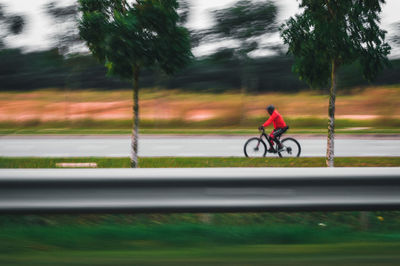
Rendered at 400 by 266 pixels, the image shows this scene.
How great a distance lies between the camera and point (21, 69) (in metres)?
27.6

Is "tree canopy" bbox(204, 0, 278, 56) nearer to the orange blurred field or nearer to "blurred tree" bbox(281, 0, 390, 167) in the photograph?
"blurred tree" bbox(281, 0, 390, 167)

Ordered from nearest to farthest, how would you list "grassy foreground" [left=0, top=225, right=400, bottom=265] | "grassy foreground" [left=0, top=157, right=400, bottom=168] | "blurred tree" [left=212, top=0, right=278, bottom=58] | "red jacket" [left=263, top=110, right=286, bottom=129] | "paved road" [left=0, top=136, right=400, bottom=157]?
"grassy foreground" [left=0, top=225, right=400, bottom=265] → "grassy foreground" [left=0, top=157, right=400, bottom=168] → "red jacket" [left=263, top=110, right=286, bottom=129] → "paved road" [left=0, top=136, right=400, bottom=157] → "blurred tree" [left=212, top=0, right=278, bottom=58]

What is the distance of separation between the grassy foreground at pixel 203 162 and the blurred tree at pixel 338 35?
104 inches

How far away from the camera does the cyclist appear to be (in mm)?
11506

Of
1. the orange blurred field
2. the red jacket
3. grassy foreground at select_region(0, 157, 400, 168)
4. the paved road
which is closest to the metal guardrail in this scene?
grassy foreground at select_region(0, 157, 400, 168)

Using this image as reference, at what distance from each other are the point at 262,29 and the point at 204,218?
16457 mm

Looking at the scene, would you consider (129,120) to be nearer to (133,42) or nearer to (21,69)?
(21,69)

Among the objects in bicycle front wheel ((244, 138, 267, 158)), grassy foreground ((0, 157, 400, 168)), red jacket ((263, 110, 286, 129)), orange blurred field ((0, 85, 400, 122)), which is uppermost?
orange blurred field ((0, 85, 400, 122))

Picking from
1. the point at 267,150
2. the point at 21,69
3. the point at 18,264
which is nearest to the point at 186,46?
the point at 267,150

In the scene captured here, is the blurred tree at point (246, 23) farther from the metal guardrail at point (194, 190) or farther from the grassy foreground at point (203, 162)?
the metal guardrail at point (194, 190)

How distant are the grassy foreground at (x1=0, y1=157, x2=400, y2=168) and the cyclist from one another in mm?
599

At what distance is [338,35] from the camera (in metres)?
8.41

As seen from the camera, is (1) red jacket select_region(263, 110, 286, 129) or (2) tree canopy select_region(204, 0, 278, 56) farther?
(2) tree canopy select_region(204, 0, 278, 56)

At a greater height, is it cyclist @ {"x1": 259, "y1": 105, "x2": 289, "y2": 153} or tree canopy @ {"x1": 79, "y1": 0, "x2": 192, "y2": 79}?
tree canopy @ {"x1": 79, "y1": 0, "x2": 192, "y2": 79}
